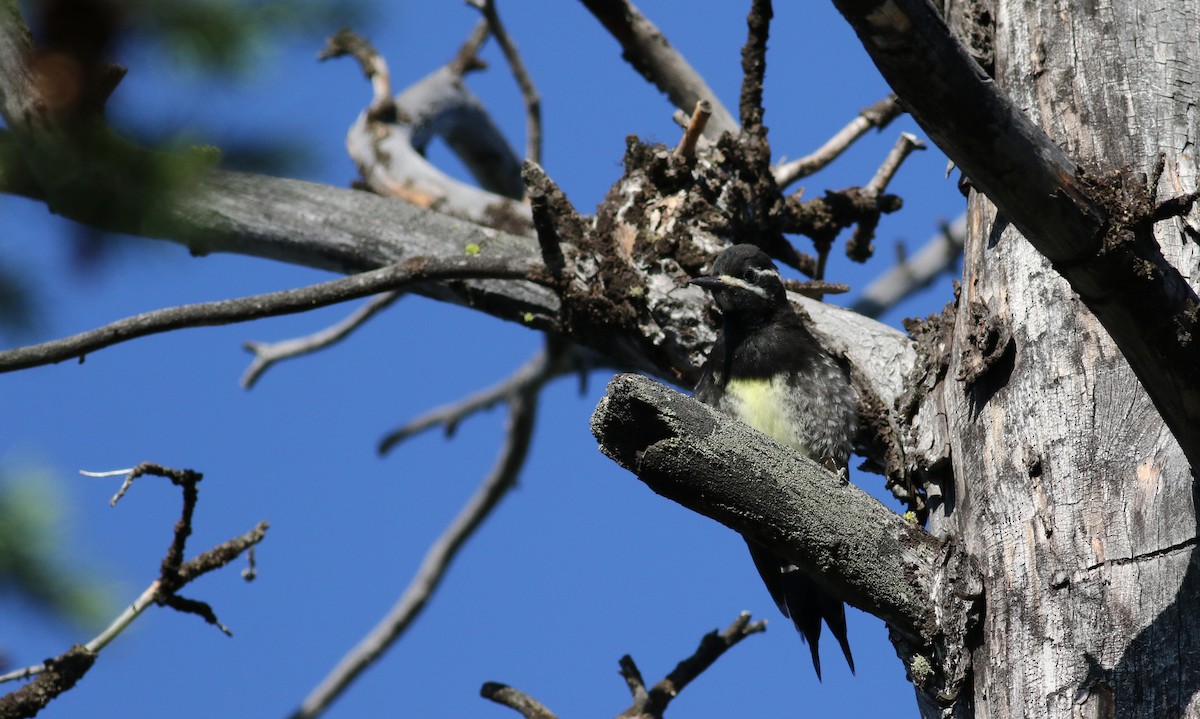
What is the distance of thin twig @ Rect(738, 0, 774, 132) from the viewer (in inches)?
225

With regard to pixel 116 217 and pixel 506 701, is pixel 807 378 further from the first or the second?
pixel 116 217

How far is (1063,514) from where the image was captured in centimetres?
339

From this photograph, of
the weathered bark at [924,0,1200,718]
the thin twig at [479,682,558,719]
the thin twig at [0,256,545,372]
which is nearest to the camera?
the weathered bark at [924,0,1200,718]

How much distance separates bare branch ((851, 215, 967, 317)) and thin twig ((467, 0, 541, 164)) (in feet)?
11.4

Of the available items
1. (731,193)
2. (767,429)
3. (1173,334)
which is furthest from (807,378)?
(1173,334)

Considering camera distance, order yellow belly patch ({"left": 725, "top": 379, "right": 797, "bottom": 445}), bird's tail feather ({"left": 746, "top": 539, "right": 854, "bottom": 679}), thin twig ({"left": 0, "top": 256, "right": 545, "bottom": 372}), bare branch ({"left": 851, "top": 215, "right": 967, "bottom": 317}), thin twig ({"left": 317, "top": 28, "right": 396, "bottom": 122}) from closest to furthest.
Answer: thin twig ({"left": 0, "top": 256, "right": 545, "bottom": 372}) → bird's tail feather ({"left": 746, "top": 539, "right": 854, "bottom": 679}) → yellow belly patch ({"left": 725, "top": 379, "right": 797, "bottom": 445}) → thin twig ({"left": 317, "top": 28, "right": 396, "bottom": 122}) → bare branch ({"left": 851, "top": 215, "right": 967, "bottom": 317})

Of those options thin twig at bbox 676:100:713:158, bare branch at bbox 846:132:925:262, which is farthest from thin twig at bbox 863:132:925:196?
thin twig at bbox 676:100:713:158

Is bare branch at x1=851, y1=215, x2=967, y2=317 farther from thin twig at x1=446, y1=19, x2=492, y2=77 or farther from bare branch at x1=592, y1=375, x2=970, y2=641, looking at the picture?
bare branch at x1=592, y1=375, x2=970, y2=641

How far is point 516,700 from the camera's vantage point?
15.8 ft

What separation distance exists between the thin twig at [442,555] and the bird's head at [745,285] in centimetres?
381

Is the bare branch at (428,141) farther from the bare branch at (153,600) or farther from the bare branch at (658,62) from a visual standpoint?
the bare branch at (153,600)

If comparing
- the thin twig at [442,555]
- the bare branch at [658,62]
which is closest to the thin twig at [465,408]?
the thin twig at [442,555]

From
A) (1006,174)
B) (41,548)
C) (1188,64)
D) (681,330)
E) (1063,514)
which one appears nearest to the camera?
(41,548)

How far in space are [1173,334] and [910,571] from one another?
1046 mm
